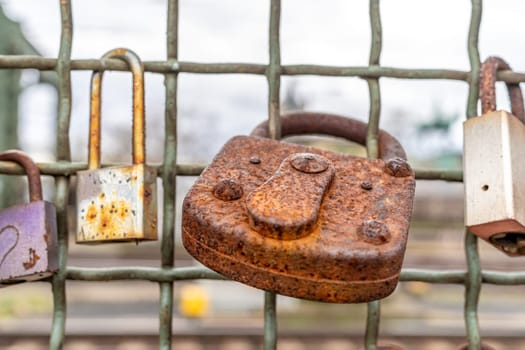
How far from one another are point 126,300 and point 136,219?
6065 millimetres

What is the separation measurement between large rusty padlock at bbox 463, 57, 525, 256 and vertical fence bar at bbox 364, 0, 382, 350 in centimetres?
12

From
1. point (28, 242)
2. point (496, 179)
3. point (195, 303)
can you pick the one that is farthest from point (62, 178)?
point (195, 303)

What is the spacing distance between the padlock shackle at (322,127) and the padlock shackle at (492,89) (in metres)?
0.12

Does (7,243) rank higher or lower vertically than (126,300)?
higher

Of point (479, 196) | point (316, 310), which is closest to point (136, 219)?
point (479, 196)

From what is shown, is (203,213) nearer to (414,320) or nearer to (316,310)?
(316,310)

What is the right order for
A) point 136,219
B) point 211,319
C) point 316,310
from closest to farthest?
point 136,219 < point 316,310 < point 211,319

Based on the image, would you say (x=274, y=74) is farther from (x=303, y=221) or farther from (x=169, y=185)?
(x=303, y=221)

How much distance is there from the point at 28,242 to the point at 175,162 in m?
0.20

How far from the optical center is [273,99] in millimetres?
814

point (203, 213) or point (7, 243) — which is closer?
point (203, 213)

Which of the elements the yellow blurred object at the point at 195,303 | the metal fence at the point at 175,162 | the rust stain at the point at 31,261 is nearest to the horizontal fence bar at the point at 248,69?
the metal fence at the point at 175,162

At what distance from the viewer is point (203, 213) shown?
59cm

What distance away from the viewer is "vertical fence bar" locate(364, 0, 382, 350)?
80cm
